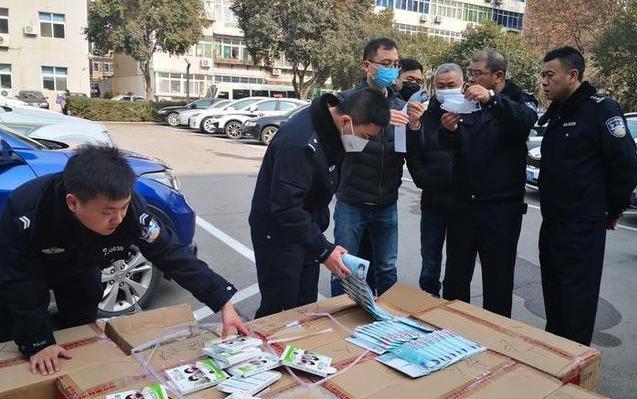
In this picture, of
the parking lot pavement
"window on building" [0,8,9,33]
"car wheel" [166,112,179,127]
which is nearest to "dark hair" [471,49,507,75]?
the parking lot pavement

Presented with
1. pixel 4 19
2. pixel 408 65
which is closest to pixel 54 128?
pixel 408 65

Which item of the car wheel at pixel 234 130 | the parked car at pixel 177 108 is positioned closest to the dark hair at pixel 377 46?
the car wheel at pixel 234 130

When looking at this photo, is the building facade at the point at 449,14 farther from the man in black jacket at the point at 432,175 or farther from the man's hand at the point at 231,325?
the man's hand at the point at 231,325

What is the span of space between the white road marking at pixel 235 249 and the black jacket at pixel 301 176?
1.27 m

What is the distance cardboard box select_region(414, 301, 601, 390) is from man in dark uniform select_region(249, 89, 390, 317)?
46 centimetres

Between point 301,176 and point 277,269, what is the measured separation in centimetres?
50

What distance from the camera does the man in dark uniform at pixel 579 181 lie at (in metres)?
2.85

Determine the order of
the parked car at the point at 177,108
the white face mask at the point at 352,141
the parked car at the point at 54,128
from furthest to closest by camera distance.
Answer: the parked car at the point at 177,108 → the parked car at the point at 54,128 → the white face mask at the point at 352,141

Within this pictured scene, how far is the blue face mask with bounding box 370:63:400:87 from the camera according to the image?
3.46m

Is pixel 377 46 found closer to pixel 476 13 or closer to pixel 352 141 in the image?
pixel 352 141

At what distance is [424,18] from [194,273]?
48.3 meters

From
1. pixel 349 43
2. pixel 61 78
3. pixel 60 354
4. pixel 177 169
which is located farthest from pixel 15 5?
pixel 60 354

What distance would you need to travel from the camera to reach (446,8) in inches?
1903

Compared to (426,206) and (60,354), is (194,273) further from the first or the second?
(426,206)
